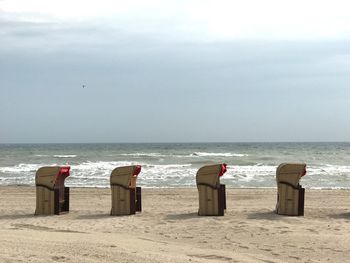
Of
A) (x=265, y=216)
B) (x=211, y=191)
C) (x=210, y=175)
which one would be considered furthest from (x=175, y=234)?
(x=265, y=216)

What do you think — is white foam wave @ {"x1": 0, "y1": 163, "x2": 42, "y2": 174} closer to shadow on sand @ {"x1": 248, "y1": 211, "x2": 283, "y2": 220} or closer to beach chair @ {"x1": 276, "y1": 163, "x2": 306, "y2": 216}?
shadow on sand @ {"x1": 248, "y1": 211, "x2": 283, "y2": 220}

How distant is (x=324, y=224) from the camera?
32.4 feet

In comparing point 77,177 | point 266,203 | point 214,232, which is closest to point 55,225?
point 214,232

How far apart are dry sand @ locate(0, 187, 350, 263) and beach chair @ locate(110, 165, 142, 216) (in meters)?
0.27

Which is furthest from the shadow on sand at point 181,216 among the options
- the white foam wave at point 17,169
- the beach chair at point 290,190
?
the white foam wave at point 17,169

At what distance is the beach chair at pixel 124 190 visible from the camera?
1104cm

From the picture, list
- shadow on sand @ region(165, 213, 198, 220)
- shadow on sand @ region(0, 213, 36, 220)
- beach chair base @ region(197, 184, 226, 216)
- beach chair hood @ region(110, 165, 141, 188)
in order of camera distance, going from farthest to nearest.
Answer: beach chair hood @ region(110, 165, 141, 188), shadow on sand @ region(0, 213, 36, 220), beach chair base @ region(197, 184, 226, 216), shadow on sand @ region(165, 213, 198, 220)

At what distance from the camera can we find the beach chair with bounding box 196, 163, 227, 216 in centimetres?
1077

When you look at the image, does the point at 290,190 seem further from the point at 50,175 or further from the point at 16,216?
the point at 16,216

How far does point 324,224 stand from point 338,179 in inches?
579

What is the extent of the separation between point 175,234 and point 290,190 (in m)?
3.09

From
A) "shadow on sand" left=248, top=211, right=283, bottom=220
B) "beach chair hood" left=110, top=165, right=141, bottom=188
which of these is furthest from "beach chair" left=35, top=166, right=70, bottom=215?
"shadow on sand" left=248, top=211, right=283, bottom=220

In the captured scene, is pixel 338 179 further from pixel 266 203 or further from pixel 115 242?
pixel 115 242

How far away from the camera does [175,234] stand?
29.1ft
